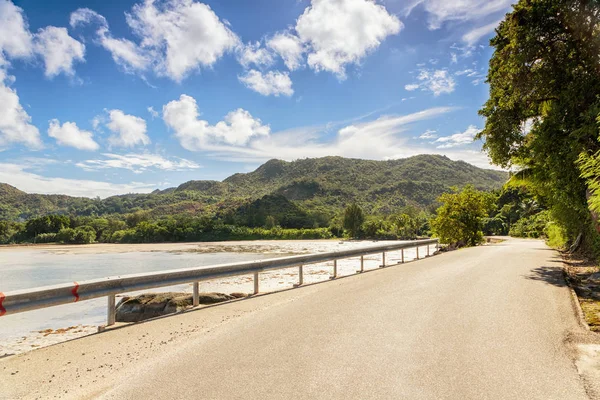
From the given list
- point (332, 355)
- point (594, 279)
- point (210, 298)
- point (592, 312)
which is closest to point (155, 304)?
point (210, 298)

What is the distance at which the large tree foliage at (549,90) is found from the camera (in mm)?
10445

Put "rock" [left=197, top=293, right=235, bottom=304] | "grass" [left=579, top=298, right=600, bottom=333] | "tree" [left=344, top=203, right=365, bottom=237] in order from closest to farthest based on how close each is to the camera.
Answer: "grass" [left=579, top=298, right=600, bottom=333]
"rock" [left=197, top=293, right=235, bottom=304]
"tree" [left=344, top=203, right=365, bottom=237]

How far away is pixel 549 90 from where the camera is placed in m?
11.8

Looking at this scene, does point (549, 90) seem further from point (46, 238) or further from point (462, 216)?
point (46, 238)

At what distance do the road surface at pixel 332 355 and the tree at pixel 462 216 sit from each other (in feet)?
71.0

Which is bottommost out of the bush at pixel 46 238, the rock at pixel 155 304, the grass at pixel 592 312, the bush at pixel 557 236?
the bush at pixel 46 238

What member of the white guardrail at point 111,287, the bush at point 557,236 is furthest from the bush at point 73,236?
the white guardrail at point 111,287

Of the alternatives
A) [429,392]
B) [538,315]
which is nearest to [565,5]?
[538,315]

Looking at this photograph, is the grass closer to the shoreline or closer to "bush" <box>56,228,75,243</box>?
the shoreline

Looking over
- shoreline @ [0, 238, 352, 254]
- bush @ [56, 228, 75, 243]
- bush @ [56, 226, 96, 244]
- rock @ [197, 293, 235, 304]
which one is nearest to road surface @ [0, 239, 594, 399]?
rock @ [197, 293, 235, 304]

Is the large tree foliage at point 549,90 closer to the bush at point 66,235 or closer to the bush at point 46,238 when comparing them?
the bush at point 66,235

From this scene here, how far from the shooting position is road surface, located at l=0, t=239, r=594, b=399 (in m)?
3.56

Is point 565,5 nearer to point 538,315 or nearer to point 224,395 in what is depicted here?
point 538,315

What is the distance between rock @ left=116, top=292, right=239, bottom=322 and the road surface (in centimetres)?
108
